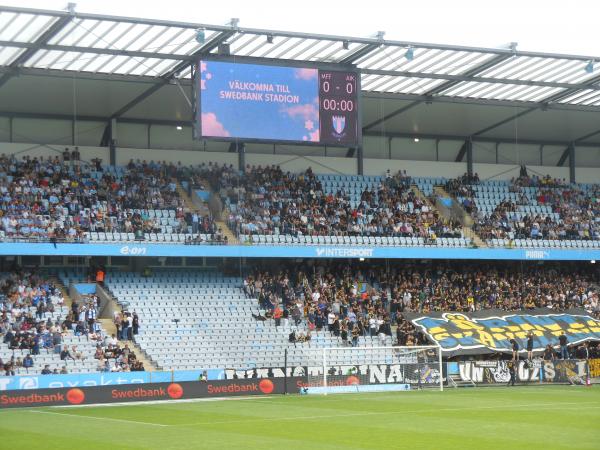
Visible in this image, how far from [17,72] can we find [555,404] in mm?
24198

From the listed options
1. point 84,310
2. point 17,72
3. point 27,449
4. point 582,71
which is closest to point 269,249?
point 84,310

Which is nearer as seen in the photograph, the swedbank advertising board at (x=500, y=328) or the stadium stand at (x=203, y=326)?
the stadium stand at (x=203, y=326)

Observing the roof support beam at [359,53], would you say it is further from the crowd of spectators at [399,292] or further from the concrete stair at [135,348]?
the concrete stair at [135,348]

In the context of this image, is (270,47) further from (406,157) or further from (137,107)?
(406,157)

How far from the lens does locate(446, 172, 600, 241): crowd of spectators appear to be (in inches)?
2068

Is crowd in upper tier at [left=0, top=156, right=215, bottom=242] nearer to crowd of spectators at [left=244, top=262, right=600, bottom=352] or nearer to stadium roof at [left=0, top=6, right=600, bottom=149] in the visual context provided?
stadium roof at [left=0, top=6, right=600, bottom=149]

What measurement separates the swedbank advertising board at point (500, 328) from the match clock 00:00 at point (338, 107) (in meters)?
9.25

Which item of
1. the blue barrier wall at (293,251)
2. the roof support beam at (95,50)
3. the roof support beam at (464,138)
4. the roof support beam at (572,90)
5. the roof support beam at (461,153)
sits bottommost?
the blue barrier wall at (293,251)

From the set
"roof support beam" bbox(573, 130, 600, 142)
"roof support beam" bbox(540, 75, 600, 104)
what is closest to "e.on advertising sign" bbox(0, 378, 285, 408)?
"roof support beam" bbox(540, 75, 600, 104)

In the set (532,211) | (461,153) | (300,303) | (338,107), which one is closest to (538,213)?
(532,211)

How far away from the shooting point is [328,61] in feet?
143

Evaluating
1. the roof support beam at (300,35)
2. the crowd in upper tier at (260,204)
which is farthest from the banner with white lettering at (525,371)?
the roof support beam at (300,35)

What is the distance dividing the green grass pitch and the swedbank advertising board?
950 centimetres

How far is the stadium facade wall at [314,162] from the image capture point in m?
47.7
